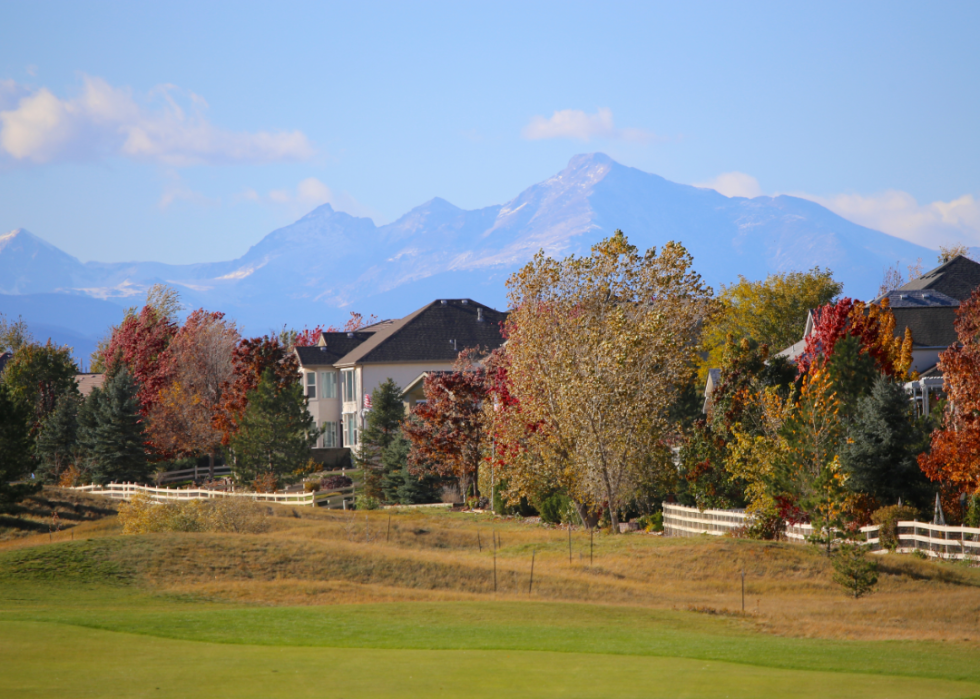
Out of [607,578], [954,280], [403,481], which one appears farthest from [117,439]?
[954,280]

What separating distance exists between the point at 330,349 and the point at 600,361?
39.6 m

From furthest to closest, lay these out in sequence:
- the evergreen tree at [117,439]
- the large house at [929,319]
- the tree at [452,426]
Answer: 1. the evergreen tree at [117,439]
2. the tree at [452,426]
3. the large house at [929,319]

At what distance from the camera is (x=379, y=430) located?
165 ft

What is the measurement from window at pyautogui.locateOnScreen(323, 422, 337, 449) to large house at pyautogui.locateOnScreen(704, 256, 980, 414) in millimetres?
26554

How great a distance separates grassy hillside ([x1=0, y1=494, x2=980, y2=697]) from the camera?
12.0 m

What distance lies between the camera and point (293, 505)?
4072 cm

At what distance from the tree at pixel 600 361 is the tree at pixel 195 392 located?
2648 centimetres

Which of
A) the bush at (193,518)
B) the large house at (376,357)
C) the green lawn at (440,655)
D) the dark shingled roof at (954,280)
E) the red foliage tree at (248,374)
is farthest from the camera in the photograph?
the large house at (376,357)

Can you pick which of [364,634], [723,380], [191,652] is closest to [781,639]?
[364,634]

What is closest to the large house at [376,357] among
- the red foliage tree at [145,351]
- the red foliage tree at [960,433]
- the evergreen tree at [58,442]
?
the red foliage tree at [145,351]

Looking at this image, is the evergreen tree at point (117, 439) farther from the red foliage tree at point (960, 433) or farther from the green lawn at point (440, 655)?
the red foliage tree at point (960, 433)

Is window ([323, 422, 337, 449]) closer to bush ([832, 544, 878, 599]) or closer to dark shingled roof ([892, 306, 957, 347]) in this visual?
dark shingled roof ([892, 306, 957, 347])

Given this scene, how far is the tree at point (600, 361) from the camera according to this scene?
31.5 m

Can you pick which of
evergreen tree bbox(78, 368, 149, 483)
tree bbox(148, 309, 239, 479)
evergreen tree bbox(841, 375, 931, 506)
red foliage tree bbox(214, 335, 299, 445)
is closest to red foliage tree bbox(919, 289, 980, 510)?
evergreen tree bbox(841, 375, 931, 506)
